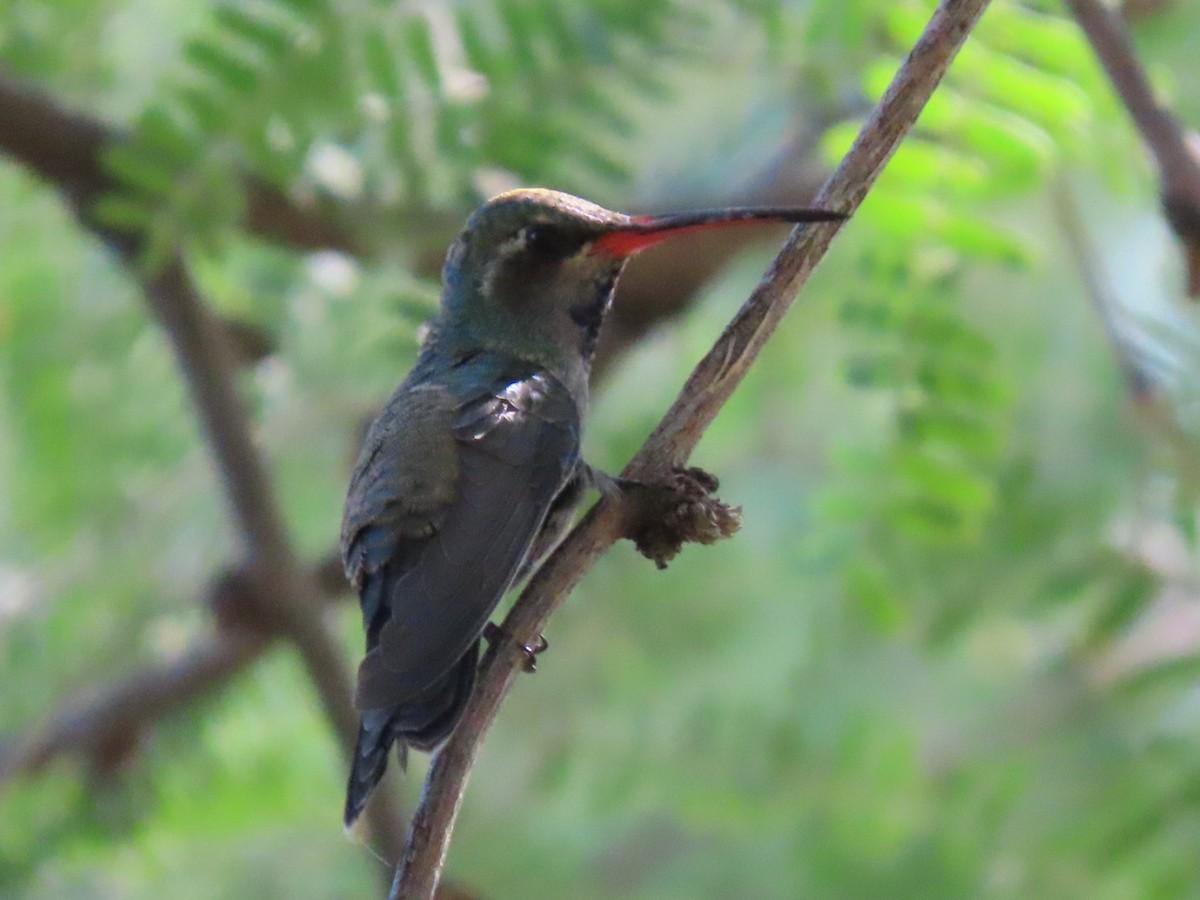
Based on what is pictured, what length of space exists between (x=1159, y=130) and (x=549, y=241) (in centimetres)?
122

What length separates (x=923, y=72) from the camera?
229 cm

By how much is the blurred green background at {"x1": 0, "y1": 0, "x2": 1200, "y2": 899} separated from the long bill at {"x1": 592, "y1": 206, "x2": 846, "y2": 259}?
0.70 meters

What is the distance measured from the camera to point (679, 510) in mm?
2383

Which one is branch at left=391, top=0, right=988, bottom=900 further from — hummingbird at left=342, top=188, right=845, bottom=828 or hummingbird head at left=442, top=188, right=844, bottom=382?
hummingbird head at left=442, top=188, right=844, bottom=382

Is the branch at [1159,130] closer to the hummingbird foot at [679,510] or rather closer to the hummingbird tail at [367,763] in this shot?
the hummingbird foot at [679,510]

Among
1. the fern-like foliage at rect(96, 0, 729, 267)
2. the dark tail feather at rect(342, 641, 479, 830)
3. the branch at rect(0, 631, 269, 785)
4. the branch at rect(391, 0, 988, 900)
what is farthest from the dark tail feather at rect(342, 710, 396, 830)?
the branch at rect(0, 631, 269, 785)

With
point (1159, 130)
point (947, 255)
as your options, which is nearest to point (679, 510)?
A: point (1159, 130)

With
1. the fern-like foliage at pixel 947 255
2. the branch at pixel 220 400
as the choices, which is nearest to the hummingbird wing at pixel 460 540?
the fern-like foliage at pixel 947 255

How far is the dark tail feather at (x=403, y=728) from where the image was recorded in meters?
2.40

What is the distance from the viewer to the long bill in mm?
2295

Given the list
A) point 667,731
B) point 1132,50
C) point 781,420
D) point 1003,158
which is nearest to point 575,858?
point 667,731

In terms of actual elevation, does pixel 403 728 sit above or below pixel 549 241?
below

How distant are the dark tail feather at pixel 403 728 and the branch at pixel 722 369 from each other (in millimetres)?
48

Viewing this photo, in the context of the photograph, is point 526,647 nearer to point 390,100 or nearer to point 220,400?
point 390,100
